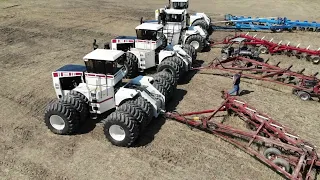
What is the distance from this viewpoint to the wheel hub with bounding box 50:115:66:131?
10281mm

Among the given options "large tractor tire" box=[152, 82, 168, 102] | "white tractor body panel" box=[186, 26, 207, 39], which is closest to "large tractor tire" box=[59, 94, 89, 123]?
"large tractor tire" box=[152, 82, 168, 102]

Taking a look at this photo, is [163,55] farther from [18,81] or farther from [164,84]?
[18,81]

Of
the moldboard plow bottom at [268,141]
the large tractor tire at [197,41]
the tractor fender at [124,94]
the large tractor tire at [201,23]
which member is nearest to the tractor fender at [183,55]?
the large tractor tire at [197,41]

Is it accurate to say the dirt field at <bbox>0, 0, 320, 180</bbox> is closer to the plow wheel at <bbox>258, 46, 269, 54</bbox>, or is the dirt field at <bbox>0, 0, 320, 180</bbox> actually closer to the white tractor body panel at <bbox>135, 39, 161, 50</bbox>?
the plow wheel at <bbox>258, 46, 269, 54</bbox>

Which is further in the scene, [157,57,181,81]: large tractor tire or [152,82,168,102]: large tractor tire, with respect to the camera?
[157,57,181,81]: large tractor tire

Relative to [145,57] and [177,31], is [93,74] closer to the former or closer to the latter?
[145,57]

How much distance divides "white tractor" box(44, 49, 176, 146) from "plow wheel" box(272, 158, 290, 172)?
164 inches

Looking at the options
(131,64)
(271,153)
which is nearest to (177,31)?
(131,64)

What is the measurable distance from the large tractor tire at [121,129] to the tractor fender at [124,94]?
0.95m

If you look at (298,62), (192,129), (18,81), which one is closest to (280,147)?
(192,129)

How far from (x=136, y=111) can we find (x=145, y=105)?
62cm

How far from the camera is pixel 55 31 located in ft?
78.0

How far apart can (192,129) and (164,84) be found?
7.15ft

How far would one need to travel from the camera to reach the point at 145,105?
1027cm
